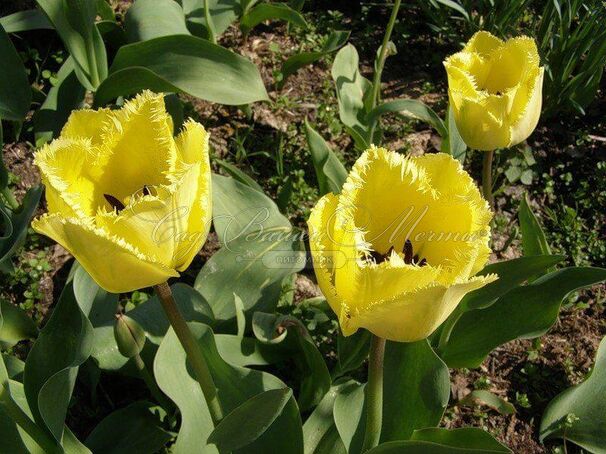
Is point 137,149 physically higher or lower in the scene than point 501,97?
higher

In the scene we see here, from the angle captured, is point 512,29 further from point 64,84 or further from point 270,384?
point 270,384

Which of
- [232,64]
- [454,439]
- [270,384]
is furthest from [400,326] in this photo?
[232,64]

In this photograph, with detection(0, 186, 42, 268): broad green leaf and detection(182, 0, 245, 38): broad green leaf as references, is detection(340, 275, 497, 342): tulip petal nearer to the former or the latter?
detection(0, 186, 42, 268): broad green leaf

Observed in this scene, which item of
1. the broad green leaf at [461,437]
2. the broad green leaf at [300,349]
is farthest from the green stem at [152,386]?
the broad green leaf at [461,437]

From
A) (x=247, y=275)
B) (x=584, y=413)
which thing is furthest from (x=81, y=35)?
(x=584, y=413)

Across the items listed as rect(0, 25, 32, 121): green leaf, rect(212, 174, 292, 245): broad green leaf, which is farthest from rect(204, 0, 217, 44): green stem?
rect(212, 174, 292, 245): broad green leaf

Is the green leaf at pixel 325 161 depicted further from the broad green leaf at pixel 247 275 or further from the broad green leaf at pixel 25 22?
the broad green leaf at pixel 25 22

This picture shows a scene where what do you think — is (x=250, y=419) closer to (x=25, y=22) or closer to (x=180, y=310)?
(x=180, y=310)
